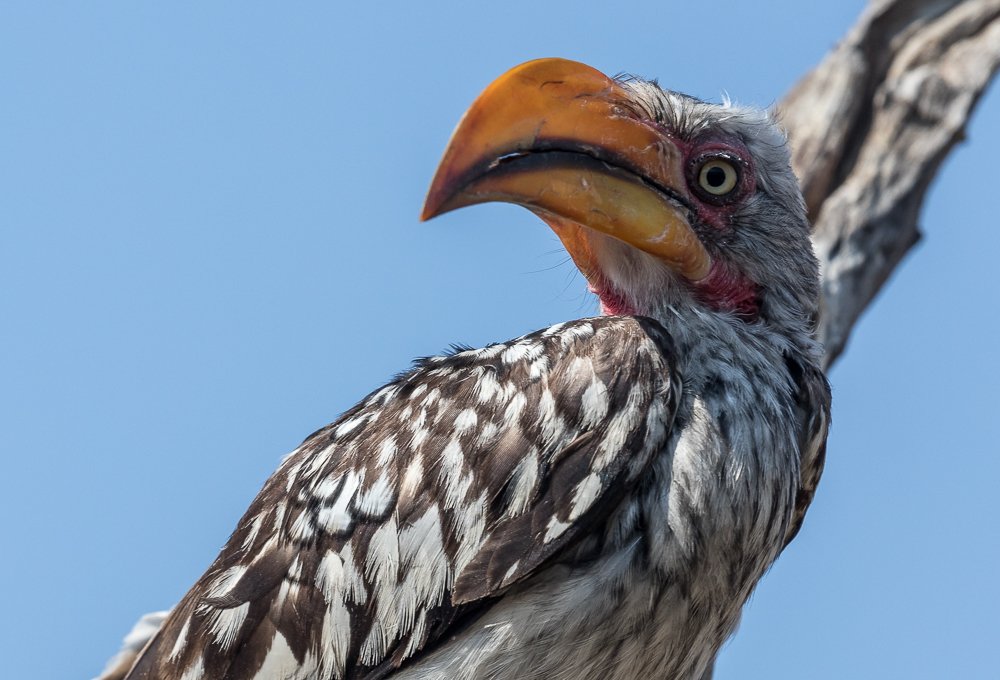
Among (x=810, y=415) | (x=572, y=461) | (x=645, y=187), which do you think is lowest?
(x=572, y=461)

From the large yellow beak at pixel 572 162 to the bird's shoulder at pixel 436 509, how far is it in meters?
0.43

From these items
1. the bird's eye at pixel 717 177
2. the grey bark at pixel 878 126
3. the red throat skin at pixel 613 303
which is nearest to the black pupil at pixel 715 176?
the bird's eye at pixel 717 177

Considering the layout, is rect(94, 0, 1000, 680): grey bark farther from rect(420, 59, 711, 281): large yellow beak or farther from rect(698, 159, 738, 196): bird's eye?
rect(420, 59, 711, 281): large yellow beak

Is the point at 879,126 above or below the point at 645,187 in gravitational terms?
above

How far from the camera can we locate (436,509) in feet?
12.3

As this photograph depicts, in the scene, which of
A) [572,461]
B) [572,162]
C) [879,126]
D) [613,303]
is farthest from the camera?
[879,126]

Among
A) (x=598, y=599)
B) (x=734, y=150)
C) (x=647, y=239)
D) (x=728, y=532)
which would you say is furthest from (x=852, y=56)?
Result: (x=598, y=599)

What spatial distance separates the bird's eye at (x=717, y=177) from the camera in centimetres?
421

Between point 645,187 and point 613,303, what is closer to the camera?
point 645,187

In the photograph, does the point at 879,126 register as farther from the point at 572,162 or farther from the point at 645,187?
the point at 572,162

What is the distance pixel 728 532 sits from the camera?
12.1ft

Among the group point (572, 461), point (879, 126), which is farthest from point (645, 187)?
point (879, 126)

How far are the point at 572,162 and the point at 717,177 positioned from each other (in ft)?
2.46

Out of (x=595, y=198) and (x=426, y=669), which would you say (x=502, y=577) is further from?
(x=595, y=198)
